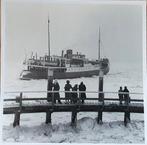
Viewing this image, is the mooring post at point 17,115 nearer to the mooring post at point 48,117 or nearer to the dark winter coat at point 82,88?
the mooring post at point 48,117

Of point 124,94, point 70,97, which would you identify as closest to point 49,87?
point 70,97

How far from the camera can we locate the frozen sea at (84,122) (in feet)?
4.45

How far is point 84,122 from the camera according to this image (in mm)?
1374

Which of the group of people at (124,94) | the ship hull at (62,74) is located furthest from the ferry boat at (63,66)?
the group of people at (124,94)

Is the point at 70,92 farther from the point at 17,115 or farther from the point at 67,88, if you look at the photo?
the point at 17,115

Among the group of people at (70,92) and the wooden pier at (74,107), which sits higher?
the group of people at (70,92)

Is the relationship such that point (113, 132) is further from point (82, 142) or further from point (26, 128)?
point (26, 128)

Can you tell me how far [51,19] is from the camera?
1.42 m

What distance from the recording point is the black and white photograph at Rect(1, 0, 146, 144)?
1365 millimetres

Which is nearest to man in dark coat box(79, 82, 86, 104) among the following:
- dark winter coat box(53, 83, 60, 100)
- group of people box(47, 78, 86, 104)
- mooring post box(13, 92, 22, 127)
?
group of people box(47, 78, 86, 104)

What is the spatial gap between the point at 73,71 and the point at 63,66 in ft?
0.18

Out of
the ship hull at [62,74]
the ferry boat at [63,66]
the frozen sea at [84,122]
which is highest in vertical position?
the ferry boat at [63,66]

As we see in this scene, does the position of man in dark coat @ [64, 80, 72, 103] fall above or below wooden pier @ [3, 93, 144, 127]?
above

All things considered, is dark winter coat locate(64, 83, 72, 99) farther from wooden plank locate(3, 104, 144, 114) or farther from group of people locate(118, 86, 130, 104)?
group of people locate(118, 86, 130, 104)
